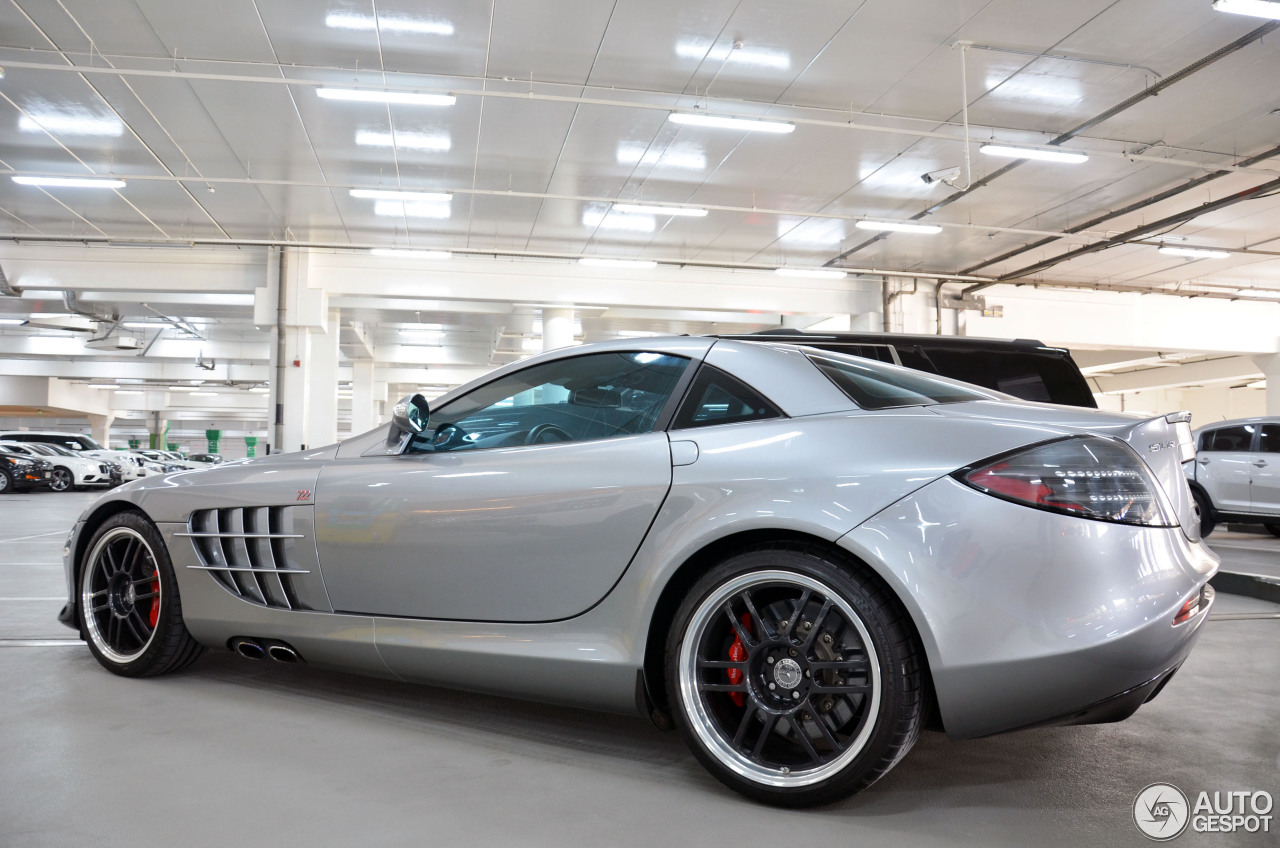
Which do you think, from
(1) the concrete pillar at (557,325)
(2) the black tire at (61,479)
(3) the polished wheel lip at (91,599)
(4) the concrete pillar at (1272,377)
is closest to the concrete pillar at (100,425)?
(2) the black tire at (61,479)

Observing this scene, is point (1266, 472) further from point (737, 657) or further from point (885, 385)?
point (737, 657)

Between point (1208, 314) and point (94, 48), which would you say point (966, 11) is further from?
point (1208, 314)

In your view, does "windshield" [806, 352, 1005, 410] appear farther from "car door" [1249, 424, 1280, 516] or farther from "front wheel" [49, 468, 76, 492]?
"front wheel" [49, 468, 76, 492]

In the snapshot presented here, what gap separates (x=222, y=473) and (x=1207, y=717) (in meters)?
3.19

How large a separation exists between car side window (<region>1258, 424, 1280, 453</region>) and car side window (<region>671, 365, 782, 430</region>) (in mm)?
9488

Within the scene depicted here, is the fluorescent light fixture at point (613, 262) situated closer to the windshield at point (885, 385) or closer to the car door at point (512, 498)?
the car door at point (512, 498)

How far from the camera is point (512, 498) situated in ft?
7.49

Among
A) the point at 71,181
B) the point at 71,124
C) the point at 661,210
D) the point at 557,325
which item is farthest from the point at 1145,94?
the point at 71,181

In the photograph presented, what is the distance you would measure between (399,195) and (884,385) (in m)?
12.5

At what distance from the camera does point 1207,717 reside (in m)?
2.58

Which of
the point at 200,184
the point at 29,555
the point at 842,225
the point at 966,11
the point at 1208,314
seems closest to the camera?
the point at 29,555

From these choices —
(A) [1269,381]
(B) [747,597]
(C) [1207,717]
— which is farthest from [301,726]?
(A) [1269,381]

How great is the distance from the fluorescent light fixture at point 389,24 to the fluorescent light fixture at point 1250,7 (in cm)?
675

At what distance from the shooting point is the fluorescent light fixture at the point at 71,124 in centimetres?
1080
